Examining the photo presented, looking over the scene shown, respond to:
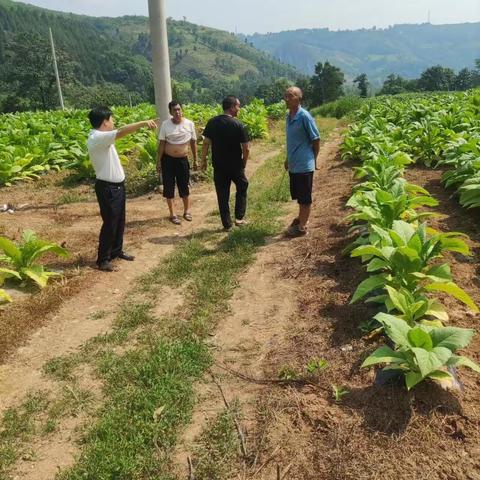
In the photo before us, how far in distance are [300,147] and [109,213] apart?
286 centimetres

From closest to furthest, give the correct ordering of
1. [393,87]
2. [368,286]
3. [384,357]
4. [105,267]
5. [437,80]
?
[384,357]
[368,286]
[105,267]
[393,87]
[437,80]

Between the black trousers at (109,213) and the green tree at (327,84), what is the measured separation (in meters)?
64.7

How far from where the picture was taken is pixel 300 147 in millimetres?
6852

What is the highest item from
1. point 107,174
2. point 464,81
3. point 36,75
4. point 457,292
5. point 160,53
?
point 160,53

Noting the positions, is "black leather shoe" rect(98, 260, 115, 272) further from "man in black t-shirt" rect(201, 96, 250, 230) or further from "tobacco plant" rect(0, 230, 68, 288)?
"man in black t-shirt" rect(201, 96, 250, 230)

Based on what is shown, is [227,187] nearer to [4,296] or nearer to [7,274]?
[7,274]

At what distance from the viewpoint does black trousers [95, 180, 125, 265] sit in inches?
237

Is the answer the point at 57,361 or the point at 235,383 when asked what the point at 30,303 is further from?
the point at 235,383

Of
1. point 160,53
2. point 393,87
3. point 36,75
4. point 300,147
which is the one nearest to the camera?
point 300,147

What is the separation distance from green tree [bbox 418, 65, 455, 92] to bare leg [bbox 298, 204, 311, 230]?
89.4m

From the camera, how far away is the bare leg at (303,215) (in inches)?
283

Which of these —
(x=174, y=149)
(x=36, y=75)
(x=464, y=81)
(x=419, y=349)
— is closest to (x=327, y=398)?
(x=419, y=349)

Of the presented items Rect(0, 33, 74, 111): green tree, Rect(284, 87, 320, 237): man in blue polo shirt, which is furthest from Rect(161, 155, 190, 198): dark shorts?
Rect(0, 33, 74, 111): green tree

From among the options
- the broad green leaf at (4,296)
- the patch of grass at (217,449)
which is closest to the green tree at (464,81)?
the broad green leaf at (4,296)
